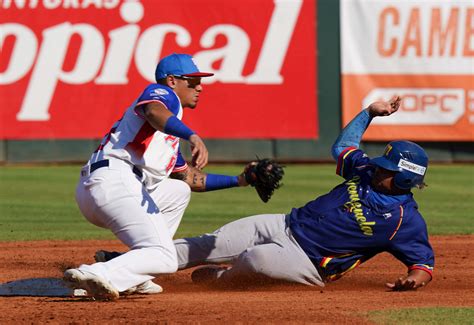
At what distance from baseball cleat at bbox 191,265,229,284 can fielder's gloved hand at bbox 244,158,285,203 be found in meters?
0.67

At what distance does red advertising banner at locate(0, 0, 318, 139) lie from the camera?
15.4 m

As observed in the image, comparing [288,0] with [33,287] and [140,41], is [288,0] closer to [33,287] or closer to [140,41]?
[140,41]

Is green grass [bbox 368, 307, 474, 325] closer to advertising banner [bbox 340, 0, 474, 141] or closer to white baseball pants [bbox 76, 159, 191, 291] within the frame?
white baseball pants [bbox 76, 159, 191, 291]

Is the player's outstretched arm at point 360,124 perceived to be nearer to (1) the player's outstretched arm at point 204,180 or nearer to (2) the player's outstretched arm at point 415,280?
(1) the player's outstretched arm at point 204,180

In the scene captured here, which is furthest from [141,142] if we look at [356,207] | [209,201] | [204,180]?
[209,201]

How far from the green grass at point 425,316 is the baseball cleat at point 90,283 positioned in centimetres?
138

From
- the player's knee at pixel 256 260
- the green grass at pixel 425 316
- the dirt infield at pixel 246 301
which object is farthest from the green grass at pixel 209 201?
the green grass at pixel 425 316

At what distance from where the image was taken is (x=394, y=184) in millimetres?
5996

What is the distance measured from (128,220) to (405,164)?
5.36ft

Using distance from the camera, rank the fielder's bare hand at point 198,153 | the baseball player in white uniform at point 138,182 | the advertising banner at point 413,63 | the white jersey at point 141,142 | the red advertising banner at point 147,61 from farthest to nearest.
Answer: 1. the advertising banner at point 413,63
2. the red advertising banner at point 147,61
3. the white jersey at point 141,142
4. the baseball player in white uniform at point 138,182
5. the fielder's bare hand at point 198,153

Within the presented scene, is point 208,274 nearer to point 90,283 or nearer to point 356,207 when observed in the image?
point 356,207

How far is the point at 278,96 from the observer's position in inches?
617

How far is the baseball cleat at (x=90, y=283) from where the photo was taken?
530 centimetres

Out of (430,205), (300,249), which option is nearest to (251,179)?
(300,249)
